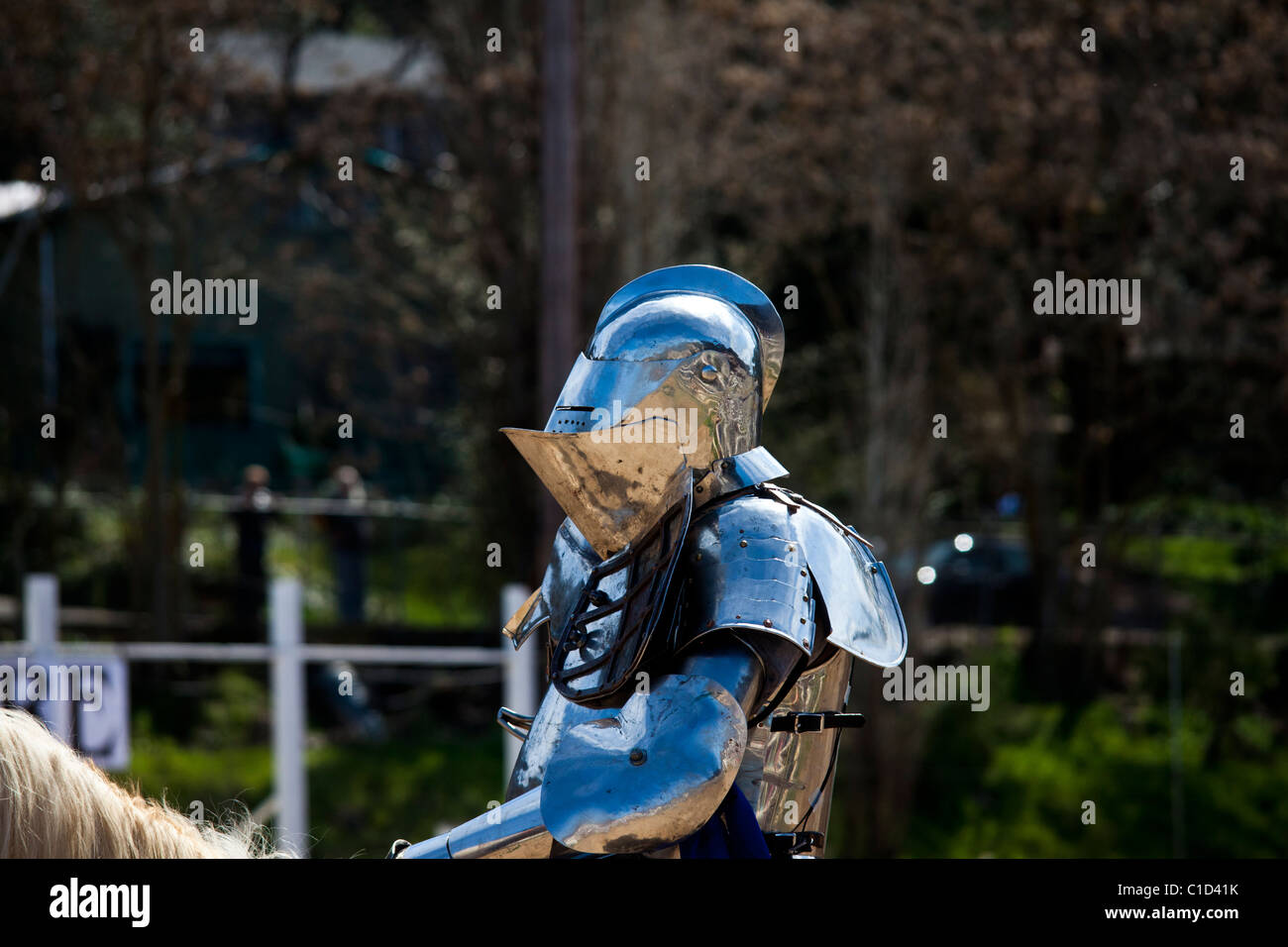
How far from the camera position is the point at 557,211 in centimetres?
667

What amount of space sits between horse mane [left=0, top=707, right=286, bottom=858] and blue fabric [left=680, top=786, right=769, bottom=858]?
77cm

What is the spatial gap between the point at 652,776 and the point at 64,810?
33.7 inches

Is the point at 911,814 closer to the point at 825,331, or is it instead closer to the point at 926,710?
the point at 926,710

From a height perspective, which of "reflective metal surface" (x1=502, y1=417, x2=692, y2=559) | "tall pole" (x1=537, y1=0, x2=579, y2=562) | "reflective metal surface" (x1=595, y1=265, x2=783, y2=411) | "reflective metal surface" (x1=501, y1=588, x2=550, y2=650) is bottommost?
"reflective metal surface" (x1=501, y1=588, x2=550, y2=650)

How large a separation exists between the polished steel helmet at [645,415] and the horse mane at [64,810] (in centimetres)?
81

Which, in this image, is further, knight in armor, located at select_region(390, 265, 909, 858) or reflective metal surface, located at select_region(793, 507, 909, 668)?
reflective metal surface, located at select_region(793, 507, 909, 668)

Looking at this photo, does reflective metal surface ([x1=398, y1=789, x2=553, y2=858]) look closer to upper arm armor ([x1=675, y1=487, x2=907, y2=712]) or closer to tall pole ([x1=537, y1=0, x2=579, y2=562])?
upper arm armor ([x1=675, y1=487, x2=907, y2=712])

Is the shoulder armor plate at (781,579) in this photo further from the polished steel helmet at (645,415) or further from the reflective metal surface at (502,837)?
the reflective metal surface at (502,837)

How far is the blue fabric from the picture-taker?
209 centimetres

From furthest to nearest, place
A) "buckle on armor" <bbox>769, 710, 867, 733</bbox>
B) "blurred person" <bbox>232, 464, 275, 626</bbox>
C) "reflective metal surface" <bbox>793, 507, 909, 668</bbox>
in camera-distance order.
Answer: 1. "blurred person" <bbox>232, 464, 275, 626</bbox>
2. "buckle on armor" <bbox>769, 710, 867, 733</bbox>
3. "reflective metal surface" <bbox>793, 507, 909, 668</bbox>

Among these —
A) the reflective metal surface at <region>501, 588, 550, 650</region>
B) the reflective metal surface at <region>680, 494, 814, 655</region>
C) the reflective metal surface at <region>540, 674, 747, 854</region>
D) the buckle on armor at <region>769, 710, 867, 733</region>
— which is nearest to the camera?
the reflective metal surface at <region>540, 674, 747, 854</region>

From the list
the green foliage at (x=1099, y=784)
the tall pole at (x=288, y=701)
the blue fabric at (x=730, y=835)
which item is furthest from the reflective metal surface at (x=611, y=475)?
the green foliage at (x=1099, y=784)

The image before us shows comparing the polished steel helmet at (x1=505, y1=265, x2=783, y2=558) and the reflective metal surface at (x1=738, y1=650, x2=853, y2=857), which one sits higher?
the polished steel helmet at (x1=505, y1=265, x2=783, y2=558)

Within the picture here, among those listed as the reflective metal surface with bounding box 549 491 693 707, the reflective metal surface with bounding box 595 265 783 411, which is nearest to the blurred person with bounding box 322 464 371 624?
the reflective metal surface with bounding box 595 265 783 411
